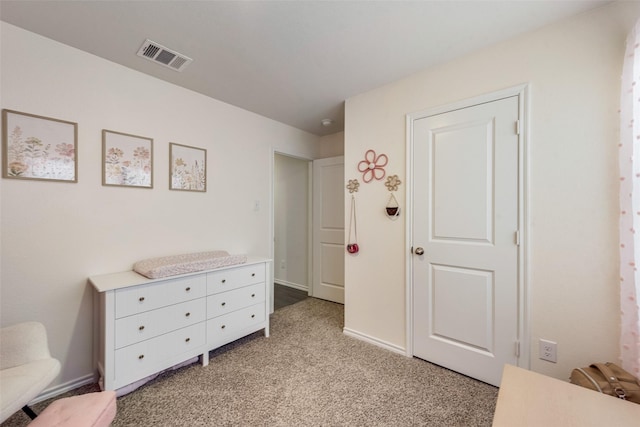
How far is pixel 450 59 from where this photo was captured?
193cm

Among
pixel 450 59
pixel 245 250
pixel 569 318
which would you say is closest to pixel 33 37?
pixel 245 250

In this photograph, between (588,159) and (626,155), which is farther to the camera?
(588,159)

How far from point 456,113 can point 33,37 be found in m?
2.87

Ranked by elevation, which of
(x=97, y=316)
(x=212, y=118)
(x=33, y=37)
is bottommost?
(x=97, y=316)

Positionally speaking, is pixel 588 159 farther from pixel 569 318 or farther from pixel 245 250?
pixel 245 250

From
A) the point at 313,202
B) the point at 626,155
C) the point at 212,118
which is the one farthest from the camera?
the point at 313,202

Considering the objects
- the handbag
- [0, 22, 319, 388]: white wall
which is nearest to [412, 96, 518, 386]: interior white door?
the handbag

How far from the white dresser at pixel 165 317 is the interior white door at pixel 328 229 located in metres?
1.35

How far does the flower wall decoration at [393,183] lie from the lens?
7.27ft

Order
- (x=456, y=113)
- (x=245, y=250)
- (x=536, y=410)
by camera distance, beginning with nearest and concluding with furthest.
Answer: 1. (x=536, y=410)
2. (x=456, y=113)
3. (x=245, y=250)

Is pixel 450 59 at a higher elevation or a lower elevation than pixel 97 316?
higher

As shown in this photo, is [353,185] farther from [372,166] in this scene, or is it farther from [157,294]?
[157,294]

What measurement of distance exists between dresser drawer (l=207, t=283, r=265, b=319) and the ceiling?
1.84 meters

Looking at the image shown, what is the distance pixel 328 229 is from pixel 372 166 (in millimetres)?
1399
